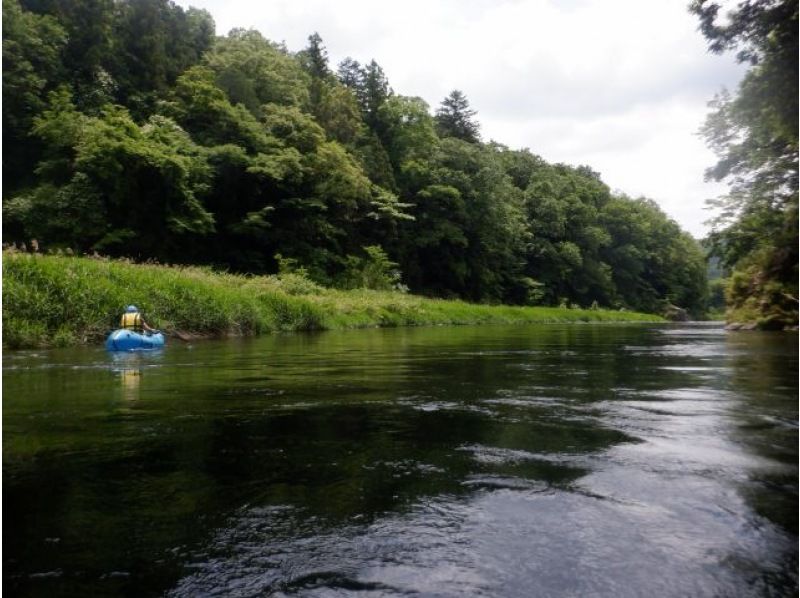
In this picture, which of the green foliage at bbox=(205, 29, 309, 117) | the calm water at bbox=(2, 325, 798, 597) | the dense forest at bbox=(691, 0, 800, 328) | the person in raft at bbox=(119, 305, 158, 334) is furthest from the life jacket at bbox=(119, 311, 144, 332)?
the green foliage at bbox=(205, 29, 309, 117)

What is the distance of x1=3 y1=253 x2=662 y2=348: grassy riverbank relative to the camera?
13266 mm

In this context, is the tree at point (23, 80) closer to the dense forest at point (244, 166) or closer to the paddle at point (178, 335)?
the dense forest at point (244, 166)

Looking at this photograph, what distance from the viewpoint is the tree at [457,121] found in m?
60.9

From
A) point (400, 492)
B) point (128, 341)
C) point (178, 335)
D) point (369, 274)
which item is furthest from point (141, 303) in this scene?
point (369, 274)

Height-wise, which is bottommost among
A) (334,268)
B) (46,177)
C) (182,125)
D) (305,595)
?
(305,595)

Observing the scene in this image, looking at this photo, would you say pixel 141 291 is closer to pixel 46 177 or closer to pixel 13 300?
pixel 13 300

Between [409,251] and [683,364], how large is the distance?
3945 centimetres

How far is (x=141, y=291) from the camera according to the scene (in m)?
16.2

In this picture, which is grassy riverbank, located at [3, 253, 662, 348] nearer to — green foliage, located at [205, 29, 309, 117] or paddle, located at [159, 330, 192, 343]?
paddle, located at [159, 330, 192, 343]

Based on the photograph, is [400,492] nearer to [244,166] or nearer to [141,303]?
[141,303]

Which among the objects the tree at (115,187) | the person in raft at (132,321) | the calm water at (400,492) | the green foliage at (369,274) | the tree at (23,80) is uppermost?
the tree at (23,80)

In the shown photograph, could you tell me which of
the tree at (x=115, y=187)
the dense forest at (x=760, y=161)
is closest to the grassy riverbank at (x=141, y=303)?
the tree at (x=115, y=187)

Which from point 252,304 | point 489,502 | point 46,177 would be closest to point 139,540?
point 489,502

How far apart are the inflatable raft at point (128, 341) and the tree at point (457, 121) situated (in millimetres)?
51326
